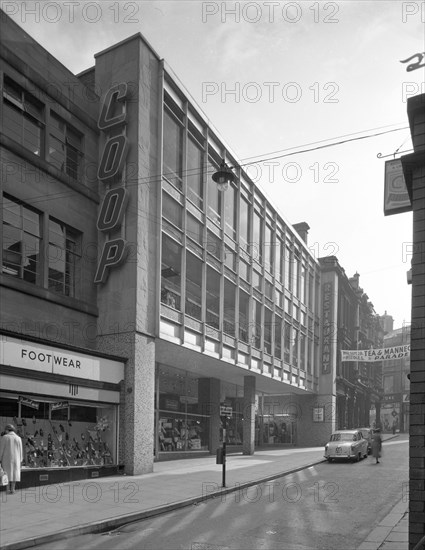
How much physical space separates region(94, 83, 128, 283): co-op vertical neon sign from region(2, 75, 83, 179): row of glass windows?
100cm

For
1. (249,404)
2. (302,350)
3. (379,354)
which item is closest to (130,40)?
(249,404)

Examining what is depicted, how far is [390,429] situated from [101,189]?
7036 cm

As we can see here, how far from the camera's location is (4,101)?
57.3ft

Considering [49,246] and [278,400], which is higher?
[49,246]

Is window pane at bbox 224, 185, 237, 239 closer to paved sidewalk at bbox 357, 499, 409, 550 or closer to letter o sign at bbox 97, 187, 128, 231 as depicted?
letter o sign at bbox 97, 187, 128, 231

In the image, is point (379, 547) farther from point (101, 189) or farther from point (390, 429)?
point (390, 429)

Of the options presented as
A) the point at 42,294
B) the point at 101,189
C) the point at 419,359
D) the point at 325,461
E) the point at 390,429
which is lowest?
the point at 390,429

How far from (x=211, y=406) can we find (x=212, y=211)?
10311mm

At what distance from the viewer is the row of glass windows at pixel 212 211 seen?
23.1 m

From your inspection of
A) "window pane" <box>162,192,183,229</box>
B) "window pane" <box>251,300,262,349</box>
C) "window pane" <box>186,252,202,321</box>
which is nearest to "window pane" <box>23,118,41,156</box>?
"window pane" <box>162,192,183,229</box>

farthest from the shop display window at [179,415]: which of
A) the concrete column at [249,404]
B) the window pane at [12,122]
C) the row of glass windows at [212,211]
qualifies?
the window pane at [12,122]

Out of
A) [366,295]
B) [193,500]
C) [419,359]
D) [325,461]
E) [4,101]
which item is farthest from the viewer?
[366,295]

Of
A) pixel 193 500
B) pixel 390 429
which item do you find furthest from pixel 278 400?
pixel 390 429

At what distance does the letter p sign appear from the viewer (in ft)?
64.8
